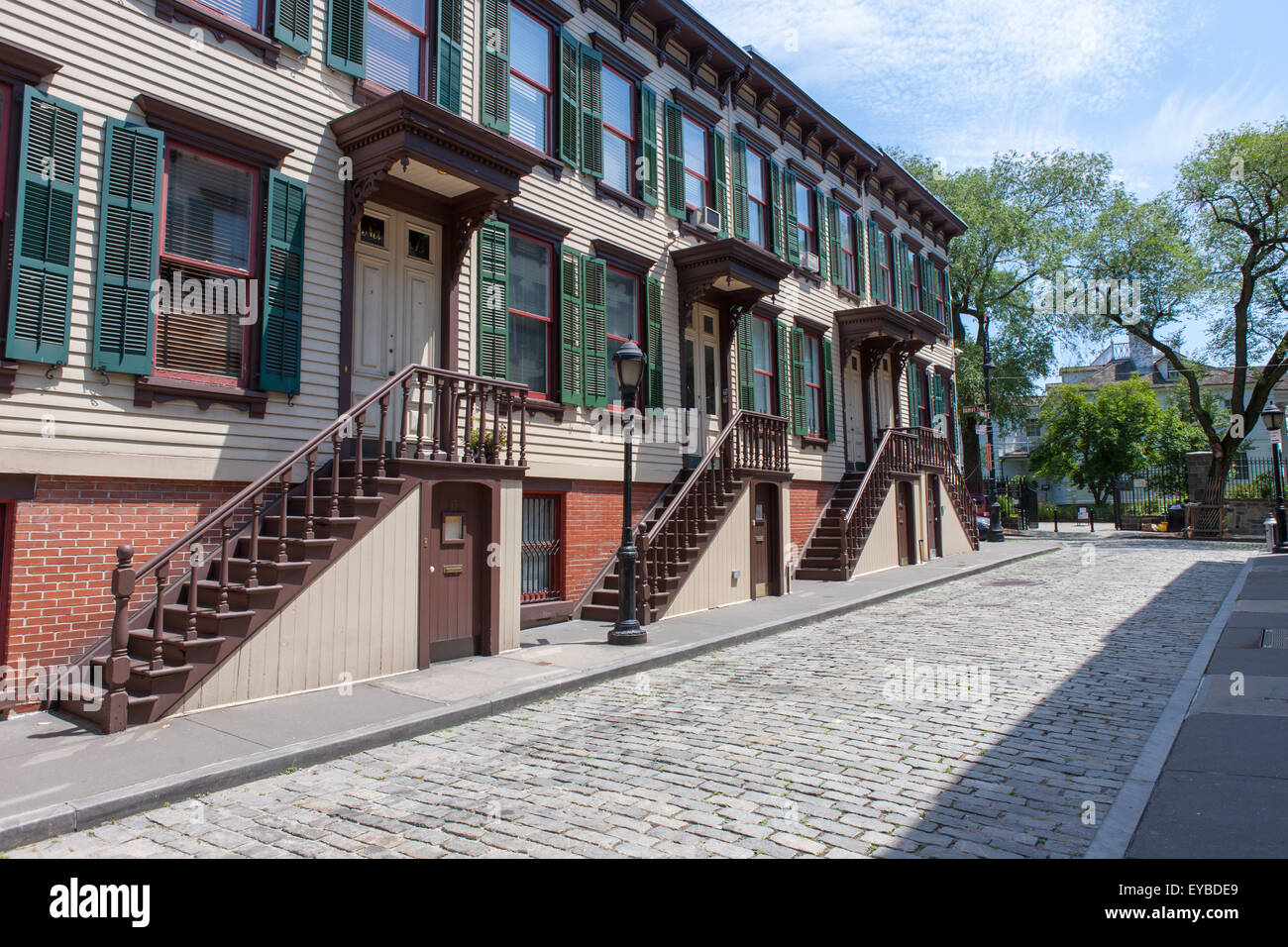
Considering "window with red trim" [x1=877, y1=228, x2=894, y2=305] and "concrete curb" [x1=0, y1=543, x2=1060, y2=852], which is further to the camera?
"window with red trim" [x1=877, y1=228, x2=894, y2=305]

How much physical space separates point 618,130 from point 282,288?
295 inches

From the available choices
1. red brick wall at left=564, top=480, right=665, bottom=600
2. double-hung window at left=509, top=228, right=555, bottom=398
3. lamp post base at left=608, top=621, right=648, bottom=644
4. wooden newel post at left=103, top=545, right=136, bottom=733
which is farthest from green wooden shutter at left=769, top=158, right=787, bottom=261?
wooden newel post at left=103, top=545, right=136, bottom=733

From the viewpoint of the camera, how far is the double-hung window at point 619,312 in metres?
13.3

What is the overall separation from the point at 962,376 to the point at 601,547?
1150 inches

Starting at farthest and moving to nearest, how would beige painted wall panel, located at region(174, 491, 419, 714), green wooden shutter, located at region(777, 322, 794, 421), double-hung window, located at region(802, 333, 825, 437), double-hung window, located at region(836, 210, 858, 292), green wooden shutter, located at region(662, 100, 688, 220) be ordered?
double-hung window, located at region(836, 210, 858, 292) < double-hung window, located at region(802, 333, 825, 437) < green wooden shutter, located at region(777, 322, 794, 421) < green wooden shutter, located at region(662, 100, 688, 220) < beige painted wall panel, located at region(174, 491, 419, 714)

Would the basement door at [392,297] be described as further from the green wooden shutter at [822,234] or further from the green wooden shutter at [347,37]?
the green wooden shutter at [822,234]

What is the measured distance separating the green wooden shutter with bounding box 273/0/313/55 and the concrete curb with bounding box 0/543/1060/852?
24.9ft

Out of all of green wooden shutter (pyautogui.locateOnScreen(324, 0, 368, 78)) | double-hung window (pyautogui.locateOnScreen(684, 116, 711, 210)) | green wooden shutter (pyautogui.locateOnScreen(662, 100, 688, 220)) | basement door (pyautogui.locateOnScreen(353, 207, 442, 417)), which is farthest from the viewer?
double-hung window (pyautogui.locateOnScreen(684, 116, 711, 210))

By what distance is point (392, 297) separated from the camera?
33.4 feet

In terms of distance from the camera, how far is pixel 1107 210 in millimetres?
36406

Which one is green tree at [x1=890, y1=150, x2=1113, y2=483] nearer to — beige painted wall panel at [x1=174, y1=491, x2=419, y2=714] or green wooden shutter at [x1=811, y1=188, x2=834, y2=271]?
green wooden shutter at [x1=811, y1=188, x2=834, y2=271]

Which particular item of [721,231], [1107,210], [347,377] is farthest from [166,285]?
[1107,210]

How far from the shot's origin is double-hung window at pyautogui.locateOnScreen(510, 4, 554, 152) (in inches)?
474
